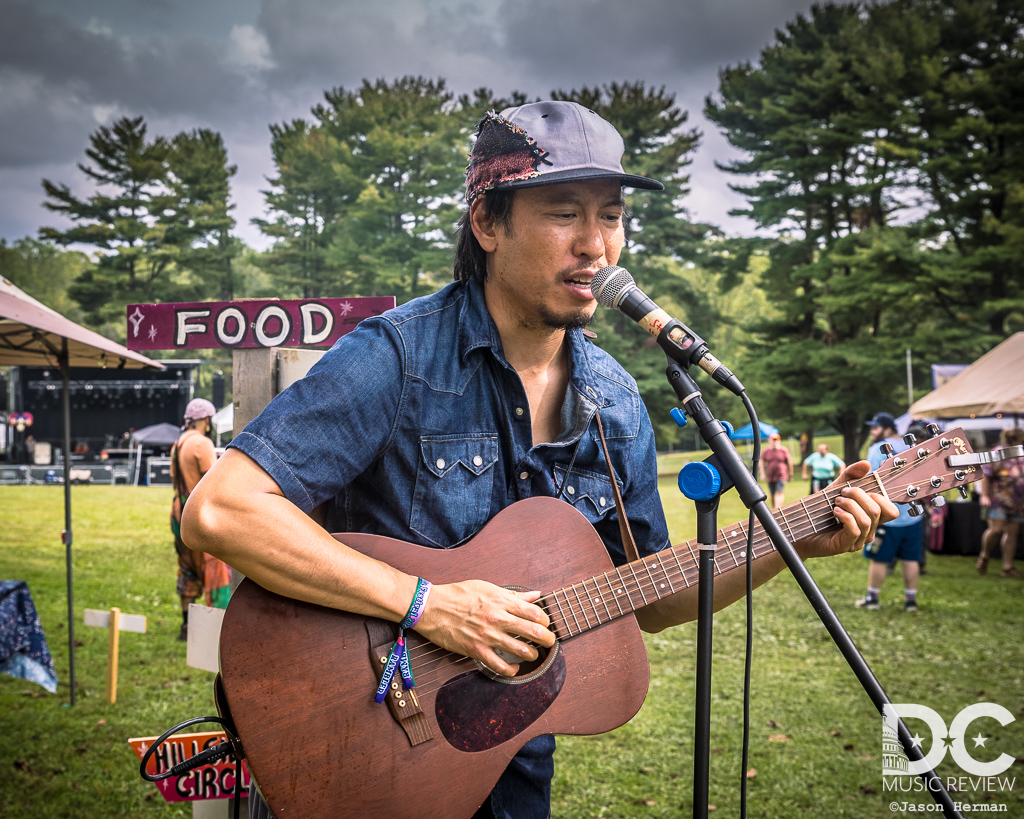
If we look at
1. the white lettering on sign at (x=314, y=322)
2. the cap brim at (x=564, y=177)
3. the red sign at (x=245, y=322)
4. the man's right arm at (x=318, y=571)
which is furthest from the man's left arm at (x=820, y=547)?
the white lettering on sign at (x=314, y=322)

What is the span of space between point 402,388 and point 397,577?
465 millimetres

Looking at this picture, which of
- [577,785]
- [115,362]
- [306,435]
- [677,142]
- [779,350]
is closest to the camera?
[306,435]

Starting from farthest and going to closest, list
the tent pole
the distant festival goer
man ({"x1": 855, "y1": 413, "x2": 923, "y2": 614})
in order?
the distant festival goer → man ({"x1": 855, "y1": 413, "x2": 923, "y2": 614}) → the tent pole

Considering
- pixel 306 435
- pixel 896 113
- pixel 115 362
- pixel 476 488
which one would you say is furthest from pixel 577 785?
pixel 896 113

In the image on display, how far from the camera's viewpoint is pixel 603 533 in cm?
223

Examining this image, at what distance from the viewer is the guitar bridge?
172cm

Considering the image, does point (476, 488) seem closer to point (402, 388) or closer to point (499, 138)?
point (402, 388)

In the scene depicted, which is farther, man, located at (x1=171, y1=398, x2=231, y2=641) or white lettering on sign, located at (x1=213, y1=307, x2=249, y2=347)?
man, located at (x1=171, y1=398, x2=231, y2=641)

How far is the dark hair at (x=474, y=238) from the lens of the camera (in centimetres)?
199

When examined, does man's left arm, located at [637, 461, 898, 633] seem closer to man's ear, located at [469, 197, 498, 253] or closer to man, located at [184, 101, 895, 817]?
man, located at [184, 101, 895, 817]

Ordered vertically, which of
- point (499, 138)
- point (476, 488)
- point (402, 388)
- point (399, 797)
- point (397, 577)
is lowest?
point (399, 797)

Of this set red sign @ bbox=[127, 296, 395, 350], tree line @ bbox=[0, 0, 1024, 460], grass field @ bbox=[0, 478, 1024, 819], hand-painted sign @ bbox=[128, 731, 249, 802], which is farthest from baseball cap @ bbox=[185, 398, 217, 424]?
tree line @ bbox=[0, 0, 1024, 460]

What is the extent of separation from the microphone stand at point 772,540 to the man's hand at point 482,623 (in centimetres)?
44

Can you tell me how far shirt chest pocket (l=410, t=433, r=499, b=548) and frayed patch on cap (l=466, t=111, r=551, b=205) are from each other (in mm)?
689
